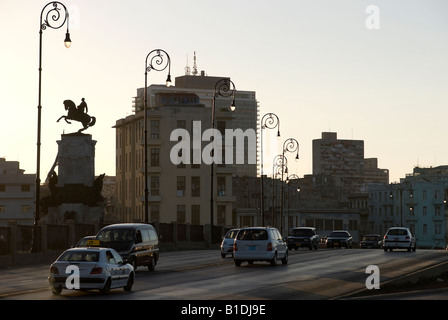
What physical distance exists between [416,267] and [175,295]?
55.9 ft

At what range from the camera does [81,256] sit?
26203 mm

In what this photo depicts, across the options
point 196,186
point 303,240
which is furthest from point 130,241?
point 196,186

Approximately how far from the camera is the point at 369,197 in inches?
7500

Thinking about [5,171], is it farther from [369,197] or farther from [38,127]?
[38,127]

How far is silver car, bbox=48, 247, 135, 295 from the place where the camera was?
1009 inches

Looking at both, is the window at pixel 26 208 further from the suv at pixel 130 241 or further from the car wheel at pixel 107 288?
the car wheel at pixel 107 288

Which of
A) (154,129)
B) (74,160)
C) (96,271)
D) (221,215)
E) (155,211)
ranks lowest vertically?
(96,271)

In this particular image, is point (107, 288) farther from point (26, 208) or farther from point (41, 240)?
point (26, 208)

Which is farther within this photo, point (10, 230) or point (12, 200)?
point (12, 200)

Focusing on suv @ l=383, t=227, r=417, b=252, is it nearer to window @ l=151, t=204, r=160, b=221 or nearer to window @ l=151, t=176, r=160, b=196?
window @ l=151, t=204, r=160, b=221

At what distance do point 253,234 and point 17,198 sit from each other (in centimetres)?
12957

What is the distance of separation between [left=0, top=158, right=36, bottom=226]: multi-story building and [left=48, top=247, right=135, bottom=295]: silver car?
139m
